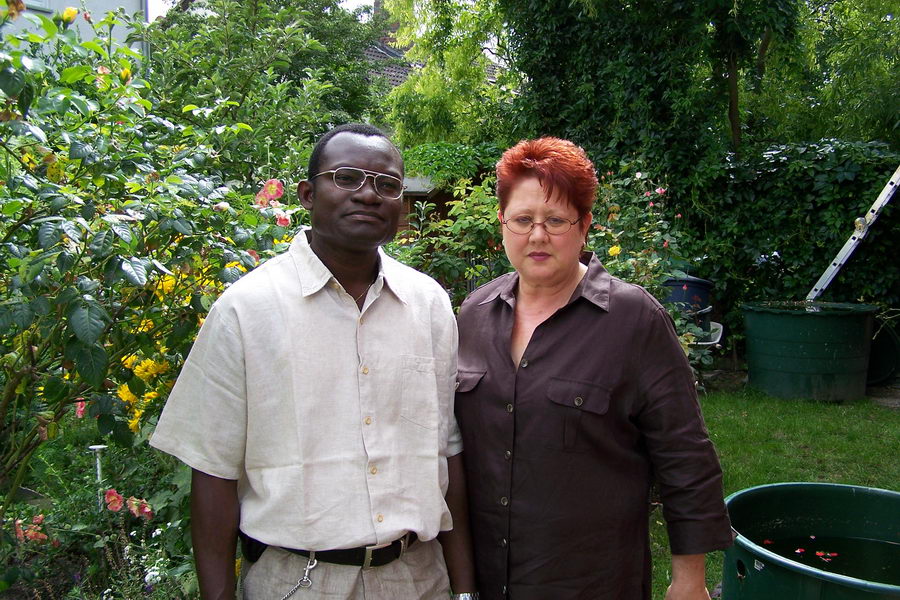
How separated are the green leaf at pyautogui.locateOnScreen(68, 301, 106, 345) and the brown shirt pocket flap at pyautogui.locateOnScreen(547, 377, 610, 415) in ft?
3.47

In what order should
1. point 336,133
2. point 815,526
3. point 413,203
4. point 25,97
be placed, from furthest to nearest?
point 413,203, point 815,526, point 336,133, point 25,97

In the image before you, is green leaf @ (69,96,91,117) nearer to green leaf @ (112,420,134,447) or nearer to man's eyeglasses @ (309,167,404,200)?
man's eyeglasses @ (309,167,404,200)

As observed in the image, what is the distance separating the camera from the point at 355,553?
64.6 inches

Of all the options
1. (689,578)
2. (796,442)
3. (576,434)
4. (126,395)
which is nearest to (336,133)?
(576,434)

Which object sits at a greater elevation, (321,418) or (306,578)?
(321,418)

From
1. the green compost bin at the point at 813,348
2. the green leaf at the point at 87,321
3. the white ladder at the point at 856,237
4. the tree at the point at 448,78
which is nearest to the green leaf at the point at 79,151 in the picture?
the green leaf at the point at 87,321

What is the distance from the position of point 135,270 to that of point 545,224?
985mm

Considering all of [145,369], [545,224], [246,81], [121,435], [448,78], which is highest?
[448,78]

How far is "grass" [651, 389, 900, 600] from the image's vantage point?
5051 millimetres

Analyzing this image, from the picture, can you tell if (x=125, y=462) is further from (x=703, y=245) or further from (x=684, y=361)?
(x=703, y=245)

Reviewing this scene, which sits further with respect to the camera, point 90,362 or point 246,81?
point 246,81

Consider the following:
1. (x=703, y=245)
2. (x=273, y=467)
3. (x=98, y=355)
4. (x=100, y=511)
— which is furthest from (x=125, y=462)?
(x=703, y=245)

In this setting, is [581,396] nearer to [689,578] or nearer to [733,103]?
[689,578]

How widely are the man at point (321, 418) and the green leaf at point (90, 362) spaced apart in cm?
25
